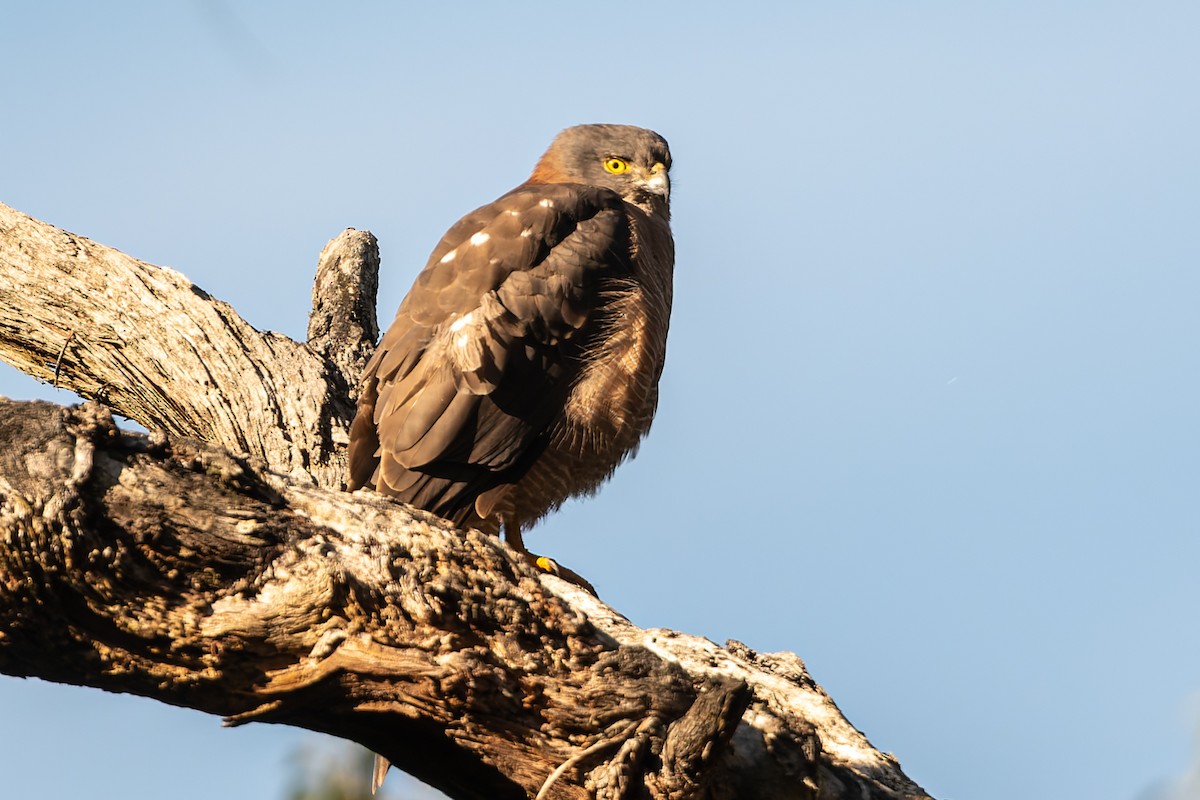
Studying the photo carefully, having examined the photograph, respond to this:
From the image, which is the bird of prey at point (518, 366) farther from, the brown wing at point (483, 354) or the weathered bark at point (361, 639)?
the weathered bark at point (361, 639)

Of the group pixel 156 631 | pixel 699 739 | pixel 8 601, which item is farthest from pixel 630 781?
pixel 8 601

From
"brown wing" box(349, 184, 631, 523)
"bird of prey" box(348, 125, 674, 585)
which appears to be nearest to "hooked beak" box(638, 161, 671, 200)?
"bird of prey" box(348, 125, 674, 585)

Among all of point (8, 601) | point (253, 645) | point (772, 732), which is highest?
point (772, 732)

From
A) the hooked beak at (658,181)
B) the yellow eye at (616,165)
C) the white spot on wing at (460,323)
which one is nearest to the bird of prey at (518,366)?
the white spot on wing at (460,323)

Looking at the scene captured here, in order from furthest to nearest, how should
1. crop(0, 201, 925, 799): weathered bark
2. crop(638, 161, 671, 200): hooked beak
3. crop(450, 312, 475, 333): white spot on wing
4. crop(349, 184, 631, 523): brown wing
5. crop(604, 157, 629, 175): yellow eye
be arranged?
crop(604, 157, 629, 175): yellow eye < crop(638, 161, 671, 200): hooked beak < crop(450, 312, 475, 333): white spot on wing < crop(349, 184, 631, 523): brown wing < crop(0, 201, 925, 799): weathered bark

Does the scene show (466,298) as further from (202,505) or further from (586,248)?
(202,505)

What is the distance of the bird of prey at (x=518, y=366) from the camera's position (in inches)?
187

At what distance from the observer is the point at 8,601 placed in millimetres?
2783

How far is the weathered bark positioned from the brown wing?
1.30 metres

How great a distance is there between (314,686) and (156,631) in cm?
38

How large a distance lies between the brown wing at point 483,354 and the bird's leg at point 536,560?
0.99 ft

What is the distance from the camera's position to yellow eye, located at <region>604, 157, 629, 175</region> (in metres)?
6.45

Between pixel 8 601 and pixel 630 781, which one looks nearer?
pixel 8 601

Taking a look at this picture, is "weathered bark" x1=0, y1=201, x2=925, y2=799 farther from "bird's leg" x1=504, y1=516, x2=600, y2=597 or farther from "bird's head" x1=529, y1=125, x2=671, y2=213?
"bird's head" x1=529, y1=125, x2=671, y2=213
